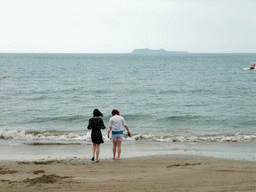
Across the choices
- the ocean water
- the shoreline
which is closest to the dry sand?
the shoreline

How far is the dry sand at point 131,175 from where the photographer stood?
5.74 metres

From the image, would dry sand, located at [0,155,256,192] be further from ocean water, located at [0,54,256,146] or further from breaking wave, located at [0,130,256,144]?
ocean water, located at [0,54,256,146]

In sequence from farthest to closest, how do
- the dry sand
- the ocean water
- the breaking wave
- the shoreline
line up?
the ocean water < the breaking wave < the shoreline < the dry sand

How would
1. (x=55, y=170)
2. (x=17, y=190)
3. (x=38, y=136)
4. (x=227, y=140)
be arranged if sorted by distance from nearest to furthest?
(x=17, y=190)
(x=55, y=170)
(x=227, y=140)
(x=38, y=136)

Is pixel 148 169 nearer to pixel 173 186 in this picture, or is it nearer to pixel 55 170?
pixel 173 186

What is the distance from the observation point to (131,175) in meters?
6.77

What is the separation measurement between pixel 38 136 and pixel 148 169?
732 cm

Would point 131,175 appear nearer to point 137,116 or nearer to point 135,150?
point 135,150

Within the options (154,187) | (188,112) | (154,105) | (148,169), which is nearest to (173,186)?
(154,187)

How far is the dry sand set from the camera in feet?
18.8

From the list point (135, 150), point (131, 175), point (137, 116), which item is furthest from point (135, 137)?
point (131, 175)

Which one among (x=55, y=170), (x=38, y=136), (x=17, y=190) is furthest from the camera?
(x=38, y=136)

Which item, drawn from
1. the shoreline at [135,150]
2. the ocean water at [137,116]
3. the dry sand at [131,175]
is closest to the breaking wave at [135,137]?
the ocean water at [137,116]

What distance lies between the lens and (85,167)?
768 centimetres
